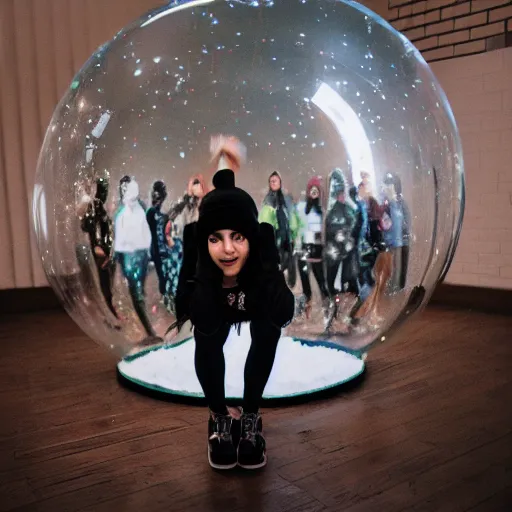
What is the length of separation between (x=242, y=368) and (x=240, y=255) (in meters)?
0.49

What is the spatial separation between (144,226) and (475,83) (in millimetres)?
2436

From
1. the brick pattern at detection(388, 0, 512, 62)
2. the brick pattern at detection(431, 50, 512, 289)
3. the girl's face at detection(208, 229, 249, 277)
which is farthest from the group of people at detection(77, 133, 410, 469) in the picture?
the brick pattern at detection(388, 0, 512, 62)

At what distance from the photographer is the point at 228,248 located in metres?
1.12

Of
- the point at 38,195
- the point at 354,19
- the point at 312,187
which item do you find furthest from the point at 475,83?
the point at 38,195

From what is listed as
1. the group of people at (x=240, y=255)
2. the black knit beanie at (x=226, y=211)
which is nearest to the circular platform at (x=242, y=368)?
the group of people at (x=240, y=255)

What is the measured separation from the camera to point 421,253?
4.94 ft

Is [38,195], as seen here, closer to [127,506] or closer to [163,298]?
[163,298]

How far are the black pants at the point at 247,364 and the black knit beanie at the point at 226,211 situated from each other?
0.20 meters

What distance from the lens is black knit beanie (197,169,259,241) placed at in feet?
3.63

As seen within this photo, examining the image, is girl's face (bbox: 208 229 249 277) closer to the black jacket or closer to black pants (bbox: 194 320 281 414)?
the black jacket

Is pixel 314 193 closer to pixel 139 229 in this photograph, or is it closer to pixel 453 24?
pixel 139 229

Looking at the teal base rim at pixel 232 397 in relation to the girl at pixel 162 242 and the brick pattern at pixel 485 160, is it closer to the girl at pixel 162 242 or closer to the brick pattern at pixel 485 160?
the girl at pixel 162 242

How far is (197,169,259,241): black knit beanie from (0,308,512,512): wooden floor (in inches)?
19.9

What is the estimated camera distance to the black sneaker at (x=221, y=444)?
3.81 ft
